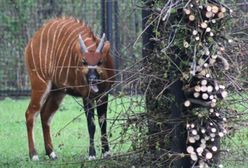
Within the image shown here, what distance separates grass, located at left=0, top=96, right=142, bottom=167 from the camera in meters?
7.10

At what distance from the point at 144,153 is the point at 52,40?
96.2 inches

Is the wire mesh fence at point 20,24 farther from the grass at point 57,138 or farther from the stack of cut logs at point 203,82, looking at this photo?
the stack of cut logs at point 203,82

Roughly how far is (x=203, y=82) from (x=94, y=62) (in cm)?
204

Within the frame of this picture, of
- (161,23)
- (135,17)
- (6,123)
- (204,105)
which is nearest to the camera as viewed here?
(204,105)

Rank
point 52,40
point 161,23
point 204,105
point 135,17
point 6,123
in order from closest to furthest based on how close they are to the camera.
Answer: point 204,105 → point 161,23 → point 52,40 → point 6,123 → point 135,17

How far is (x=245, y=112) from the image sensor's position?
5.91m

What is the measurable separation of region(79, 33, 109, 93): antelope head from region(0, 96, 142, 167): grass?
29 cm

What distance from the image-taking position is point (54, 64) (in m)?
8.12

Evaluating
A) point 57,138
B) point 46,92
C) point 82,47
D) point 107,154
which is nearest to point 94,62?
point 82,47

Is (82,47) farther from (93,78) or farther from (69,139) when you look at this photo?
(69,139)

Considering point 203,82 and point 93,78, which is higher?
point 203,82

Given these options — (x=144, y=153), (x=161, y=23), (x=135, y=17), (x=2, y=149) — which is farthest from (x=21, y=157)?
(x=135, y=17)

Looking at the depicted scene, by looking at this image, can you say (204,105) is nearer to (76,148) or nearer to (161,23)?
(161,23)

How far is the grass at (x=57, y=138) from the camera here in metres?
7.10
